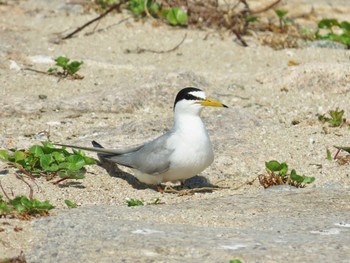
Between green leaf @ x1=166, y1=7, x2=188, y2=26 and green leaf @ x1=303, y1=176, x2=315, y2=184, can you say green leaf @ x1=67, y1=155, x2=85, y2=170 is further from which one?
green leaf @ x1=166, y1=7, x2=188, y2=26

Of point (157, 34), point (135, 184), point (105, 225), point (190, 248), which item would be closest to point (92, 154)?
point (135, 184)

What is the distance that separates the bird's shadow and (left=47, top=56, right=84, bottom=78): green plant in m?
2.00

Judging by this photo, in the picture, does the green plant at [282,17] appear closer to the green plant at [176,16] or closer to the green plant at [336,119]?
the green plant at [176,16]

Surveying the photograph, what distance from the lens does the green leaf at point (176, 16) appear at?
1042cm

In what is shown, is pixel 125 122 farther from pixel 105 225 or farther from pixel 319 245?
pixel 319 245

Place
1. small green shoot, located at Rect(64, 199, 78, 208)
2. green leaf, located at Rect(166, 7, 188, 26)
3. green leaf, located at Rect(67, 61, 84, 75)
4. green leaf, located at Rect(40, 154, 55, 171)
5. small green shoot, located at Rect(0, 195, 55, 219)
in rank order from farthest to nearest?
1. green leaf, located at Rect(166, 7, 188, 26)
2. green leaf, located at Rect(67, 61, 84, 75)
3. green leaf, located at Rect(40, 154, 55, 171)
4. small green shoot, located at Rect(64, 199, 78, 208)
5. small green shoot, located at Rect(0, 195, 55, 219)

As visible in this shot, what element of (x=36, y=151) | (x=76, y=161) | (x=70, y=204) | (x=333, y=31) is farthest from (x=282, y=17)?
(x=70, y=204)

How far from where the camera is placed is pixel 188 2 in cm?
1065

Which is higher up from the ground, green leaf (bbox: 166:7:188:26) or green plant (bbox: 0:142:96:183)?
green plant (bbox: 0:142:96:183)

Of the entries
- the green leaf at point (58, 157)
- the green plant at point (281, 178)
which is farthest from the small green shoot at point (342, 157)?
the green leaf at point (58, 157)

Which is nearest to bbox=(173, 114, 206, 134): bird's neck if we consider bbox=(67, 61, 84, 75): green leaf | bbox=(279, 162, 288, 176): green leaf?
bbox=(279, 162, 288, 176): green leaf

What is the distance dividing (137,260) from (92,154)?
8.63 ft

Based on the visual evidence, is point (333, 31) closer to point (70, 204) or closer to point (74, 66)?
point (74, 66)

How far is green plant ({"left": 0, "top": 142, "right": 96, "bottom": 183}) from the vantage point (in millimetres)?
5918
